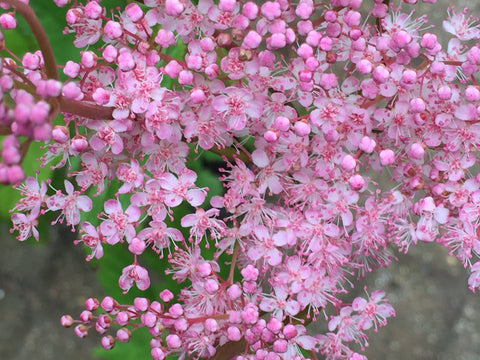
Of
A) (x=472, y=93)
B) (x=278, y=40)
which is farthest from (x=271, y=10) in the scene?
(x=472, y=93)

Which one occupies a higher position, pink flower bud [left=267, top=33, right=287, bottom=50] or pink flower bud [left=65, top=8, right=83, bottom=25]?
pink flower bud [left=267, top=33, right=287, bottom=50]

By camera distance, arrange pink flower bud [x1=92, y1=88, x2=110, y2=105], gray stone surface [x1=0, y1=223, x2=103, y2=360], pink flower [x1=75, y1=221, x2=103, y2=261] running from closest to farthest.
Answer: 1. pink flower bud [x1=92, y1=88, x2=110, y2=105]
2. pink flower [x1=75, y1=221, x2=103, y2=261]
3. gray stone surface [x1=0, y1=223, x2=103, y2=360]

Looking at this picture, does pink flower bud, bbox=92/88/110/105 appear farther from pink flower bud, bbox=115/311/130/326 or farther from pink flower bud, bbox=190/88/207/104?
pink flower bud, bbox=115/311/130/326

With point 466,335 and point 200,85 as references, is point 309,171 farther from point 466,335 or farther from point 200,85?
point 466,335

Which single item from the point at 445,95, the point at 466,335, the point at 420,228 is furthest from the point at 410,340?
the point at 445,95

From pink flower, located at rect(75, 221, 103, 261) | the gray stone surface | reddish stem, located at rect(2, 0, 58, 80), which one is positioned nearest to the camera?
reddish stem, located at rect(2, 0, 58, 80)

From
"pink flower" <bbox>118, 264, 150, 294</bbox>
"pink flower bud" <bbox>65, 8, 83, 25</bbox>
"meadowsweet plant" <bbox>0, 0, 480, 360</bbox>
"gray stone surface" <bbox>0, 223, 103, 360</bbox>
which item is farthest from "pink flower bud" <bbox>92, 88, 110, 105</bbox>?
"gray stone surface" <bbox>0, 223, 103, 360</bbox>

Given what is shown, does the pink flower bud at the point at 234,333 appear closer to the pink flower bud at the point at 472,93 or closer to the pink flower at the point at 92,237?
the pink flower at the point at 92,237

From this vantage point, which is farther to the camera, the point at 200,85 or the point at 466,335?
the point at 466,335
